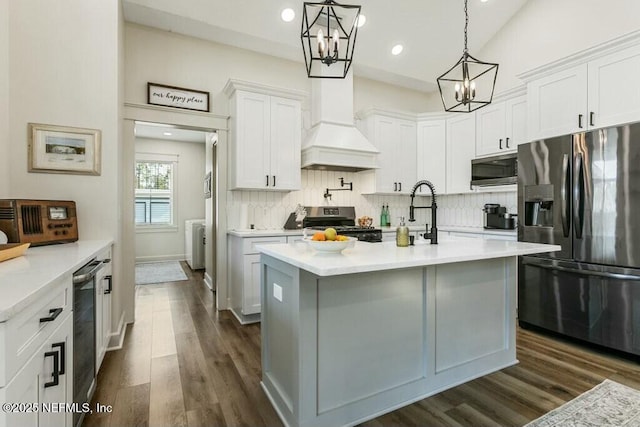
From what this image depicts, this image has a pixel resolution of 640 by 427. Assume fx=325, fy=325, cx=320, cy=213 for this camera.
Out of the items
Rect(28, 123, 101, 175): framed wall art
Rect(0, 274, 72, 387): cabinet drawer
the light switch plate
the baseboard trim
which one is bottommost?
the baseboard trim

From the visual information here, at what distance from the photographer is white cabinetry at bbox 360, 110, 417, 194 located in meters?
4.80

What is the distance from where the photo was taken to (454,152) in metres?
4.79

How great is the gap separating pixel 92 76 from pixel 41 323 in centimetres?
239

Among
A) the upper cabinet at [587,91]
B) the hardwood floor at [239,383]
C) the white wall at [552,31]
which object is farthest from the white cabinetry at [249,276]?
the white wall at [552,31]

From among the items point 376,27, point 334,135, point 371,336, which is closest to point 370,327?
point 371,336

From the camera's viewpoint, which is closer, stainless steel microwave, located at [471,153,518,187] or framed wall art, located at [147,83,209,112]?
framed wall art, located at [147,83,209,112]

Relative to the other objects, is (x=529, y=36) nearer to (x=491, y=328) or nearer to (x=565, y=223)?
(x=565, y=223)

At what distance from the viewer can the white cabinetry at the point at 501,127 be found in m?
3.92

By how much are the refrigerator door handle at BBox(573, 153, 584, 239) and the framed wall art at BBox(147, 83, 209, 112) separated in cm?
395

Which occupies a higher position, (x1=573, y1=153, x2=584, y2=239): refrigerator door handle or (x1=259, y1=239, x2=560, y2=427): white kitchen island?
(x1=573, y1=153, x2=584, y2=239): refrigerator door handle

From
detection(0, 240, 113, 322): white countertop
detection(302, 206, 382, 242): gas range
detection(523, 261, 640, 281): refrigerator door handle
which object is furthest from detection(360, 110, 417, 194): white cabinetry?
detection(0, 240, 113, 322): white countertop

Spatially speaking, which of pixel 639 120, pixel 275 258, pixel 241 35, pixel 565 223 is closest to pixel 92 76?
pixel 241 35

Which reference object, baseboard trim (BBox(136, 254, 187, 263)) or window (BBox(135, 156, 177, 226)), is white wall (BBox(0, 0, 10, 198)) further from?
baseboard trim (BBox(136, 254, 187, 263))

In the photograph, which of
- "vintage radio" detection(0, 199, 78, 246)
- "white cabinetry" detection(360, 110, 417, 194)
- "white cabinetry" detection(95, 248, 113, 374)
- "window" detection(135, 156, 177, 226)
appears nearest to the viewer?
"vintage radio" detection(0, 199, 78, 246)
